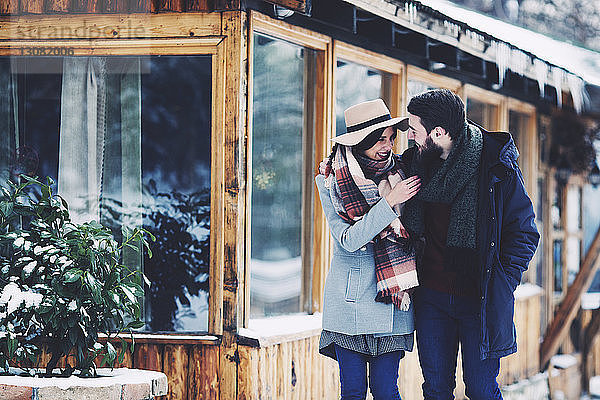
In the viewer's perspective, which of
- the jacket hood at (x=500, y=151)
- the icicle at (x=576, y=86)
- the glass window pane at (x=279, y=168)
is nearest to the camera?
the jacket hood at (x=500, y=151)

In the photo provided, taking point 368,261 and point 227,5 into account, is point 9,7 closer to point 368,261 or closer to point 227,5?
point 227,5

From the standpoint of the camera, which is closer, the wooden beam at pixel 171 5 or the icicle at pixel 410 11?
the wooden beam at pixel 171 5

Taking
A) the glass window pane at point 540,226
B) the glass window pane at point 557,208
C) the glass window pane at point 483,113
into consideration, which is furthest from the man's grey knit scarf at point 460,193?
the glass window pane at point 557,208

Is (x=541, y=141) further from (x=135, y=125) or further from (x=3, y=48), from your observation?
(x=3, y=48)

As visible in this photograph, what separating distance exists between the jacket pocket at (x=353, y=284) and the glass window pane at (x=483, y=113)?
12.0 ft

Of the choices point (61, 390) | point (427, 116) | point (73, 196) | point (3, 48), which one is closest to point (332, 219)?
point (427, 116)

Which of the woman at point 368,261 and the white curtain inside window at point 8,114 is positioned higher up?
the white curtain inside window at point 8,114

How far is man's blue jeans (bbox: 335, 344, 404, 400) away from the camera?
3213mm

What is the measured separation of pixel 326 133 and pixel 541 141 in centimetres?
385

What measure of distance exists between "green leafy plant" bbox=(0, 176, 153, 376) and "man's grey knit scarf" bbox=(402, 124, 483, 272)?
156 centimetres

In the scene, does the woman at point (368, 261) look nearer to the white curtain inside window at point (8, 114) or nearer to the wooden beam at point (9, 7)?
the white curtain inside window at point (8, 114)

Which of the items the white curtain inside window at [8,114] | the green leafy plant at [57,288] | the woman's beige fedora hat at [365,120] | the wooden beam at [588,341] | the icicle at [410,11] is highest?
the icicle at [410,11]

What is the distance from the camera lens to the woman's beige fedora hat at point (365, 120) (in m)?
3.18

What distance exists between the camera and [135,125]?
4.37 metres
